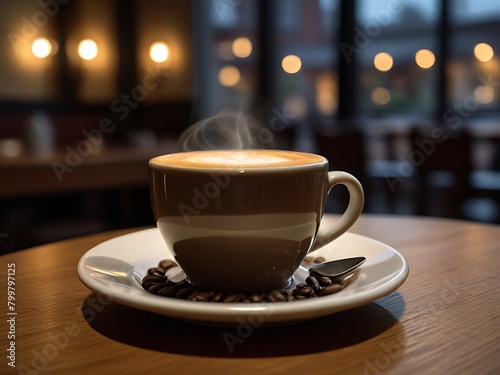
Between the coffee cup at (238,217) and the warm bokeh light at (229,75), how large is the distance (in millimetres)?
5268

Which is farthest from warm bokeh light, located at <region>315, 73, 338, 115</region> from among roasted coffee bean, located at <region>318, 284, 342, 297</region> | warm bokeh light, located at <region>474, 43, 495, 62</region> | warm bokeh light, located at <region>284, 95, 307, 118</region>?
roasted coffee bean, located at <region>318, 284, 342, 297</region>

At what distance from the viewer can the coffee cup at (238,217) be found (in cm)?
63

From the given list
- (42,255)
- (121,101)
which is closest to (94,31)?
(121,101)

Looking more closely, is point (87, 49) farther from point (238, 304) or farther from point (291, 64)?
point (238, 304)

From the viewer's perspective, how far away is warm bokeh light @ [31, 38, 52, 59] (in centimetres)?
534

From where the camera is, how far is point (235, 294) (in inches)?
25.4

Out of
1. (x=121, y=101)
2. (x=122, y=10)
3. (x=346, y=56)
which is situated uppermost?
(x=122, y=10)

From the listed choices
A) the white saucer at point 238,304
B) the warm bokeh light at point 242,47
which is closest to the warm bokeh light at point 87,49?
the warm bokeh light at point 242,47

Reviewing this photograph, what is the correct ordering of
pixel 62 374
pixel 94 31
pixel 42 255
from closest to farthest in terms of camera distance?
1. pixel 62 374
2. pixel 42 255
3. pixel 94 31

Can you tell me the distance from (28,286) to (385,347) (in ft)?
1.57

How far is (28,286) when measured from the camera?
0.76 metres

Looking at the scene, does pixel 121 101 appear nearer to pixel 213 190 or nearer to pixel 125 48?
pixel 125 48

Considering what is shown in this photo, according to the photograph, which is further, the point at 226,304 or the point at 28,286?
the point at 28,286

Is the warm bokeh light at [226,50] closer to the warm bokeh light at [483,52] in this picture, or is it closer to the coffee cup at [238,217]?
the warm bokeh light at [483,52]
